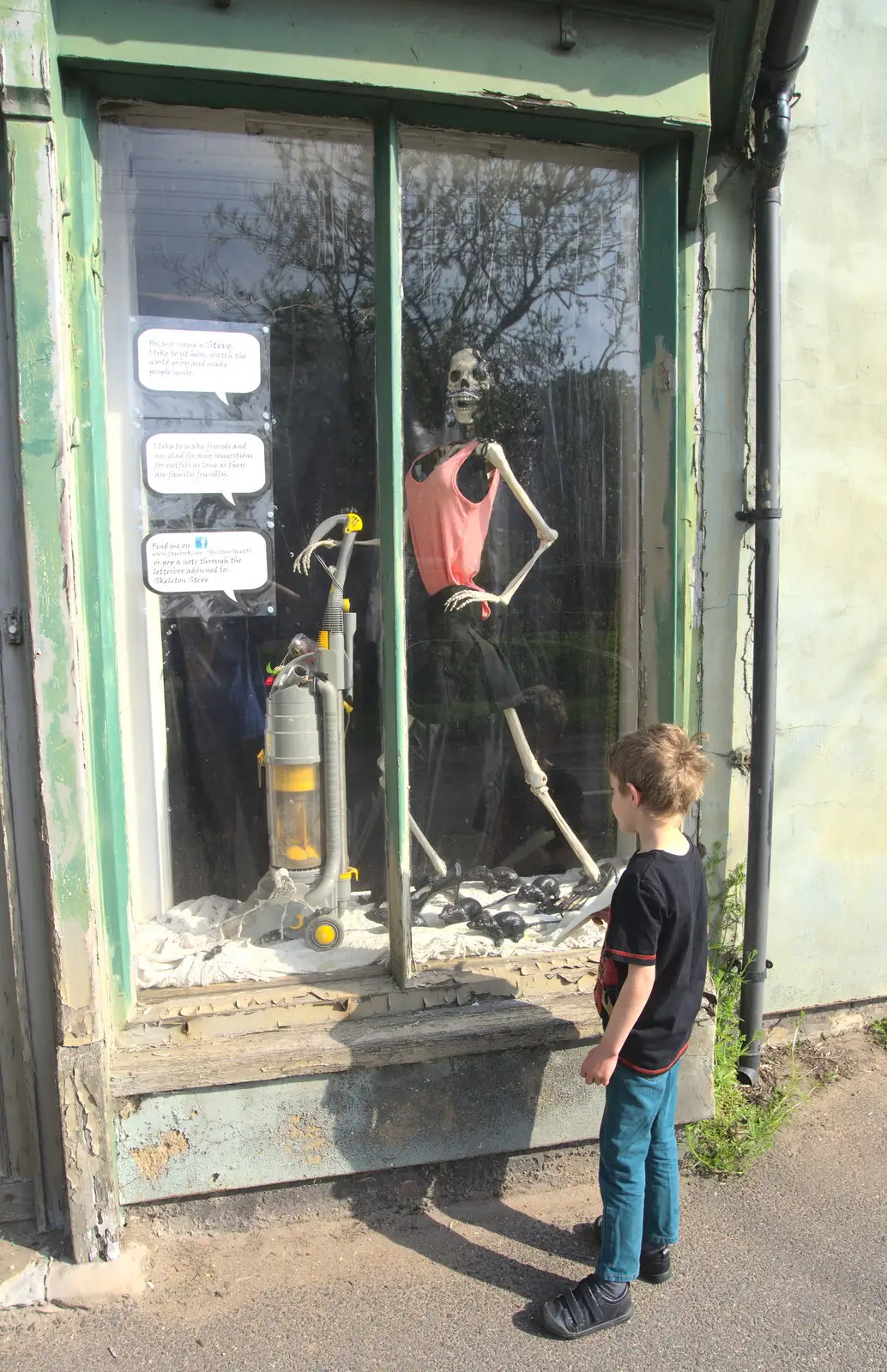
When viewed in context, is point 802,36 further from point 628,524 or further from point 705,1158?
point 705,1158

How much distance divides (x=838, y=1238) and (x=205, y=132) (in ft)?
12.8

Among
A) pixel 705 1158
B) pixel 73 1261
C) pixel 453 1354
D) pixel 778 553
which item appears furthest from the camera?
pixel 778 553

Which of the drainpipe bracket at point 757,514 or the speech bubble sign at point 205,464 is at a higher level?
the speech bubble sign at point 205,464

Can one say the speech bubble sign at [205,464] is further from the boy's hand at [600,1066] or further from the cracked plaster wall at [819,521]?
the boy's hand at [600,1066]

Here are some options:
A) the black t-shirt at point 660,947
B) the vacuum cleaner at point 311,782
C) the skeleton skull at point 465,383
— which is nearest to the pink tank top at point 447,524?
the skeleton skull at point 465,383

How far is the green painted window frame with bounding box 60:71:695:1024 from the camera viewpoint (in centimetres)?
252

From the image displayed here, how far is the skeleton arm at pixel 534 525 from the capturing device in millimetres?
3246

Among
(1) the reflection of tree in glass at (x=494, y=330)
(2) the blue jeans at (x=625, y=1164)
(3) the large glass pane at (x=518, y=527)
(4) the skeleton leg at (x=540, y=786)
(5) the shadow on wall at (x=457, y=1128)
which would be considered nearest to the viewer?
(2) the blue jeans at (x=625, y=1164)

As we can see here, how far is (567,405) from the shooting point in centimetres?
332

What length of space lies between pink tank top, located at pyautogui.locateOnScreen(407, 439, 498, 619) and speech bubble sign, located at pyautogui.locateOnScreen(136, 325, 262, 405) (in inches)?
25.7

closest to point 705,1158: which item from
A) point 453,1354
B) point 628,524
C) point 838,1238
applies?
point 838,1238

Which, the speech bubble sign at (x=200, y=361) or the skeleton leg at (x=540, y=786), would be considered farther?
the skeleton leg at (x=540, y=786)

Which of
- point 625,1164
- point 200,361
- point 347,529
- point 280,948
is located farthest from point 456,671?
point 625,1164

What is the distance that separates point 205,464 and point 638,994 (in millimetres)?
2117
